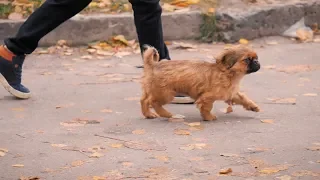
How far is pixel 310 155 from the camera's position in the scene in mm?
4969

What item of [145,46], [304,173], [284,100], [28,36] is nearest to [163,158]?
[304,173]

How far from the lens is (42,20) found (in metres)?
6.55

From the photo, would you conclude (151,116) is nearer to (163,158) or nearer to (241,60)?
(241,60)

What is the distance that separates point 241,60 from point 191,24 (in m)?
3.39

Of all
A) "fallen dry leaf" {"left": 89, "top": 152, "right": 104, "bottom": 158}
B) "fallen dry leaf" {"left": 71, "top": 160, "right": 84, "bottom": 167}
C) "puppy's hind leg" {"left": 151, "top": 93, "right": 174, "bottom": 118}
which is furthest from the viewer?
"puppy's hind leg" {"left": 151, "top": 93, "right": 174, "bottom": 118}

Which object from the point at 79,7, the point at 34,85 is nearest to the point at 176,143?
the point at 79,7

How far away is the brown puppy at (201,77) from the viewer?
5863 mm

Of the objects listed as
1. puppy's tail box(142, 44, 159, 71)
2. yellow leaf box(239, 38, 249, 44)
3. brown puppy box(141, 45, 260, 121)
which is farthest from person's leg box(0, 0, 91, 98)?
yellow leaf box(239, 38, 249, 44)

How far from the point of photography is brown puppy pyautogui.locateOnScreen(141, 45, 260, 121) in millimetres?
5863

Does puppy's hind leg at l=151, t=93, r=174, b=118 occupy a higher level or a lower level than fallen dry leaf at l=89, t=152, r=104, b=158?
lower

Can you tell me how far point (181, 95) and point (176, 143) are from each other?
3.48ft

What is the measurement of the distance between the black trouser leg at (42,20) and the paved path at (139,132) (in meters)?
0.46

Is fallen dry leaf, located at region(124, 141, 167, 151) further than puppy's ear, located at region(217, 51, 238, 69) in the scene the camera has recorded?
No

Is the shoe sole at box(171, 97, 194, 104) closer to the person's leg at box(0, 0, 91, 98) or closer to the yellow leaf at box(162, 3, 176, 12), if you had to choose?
the person's leg at box(0, 0, 91, 98)
